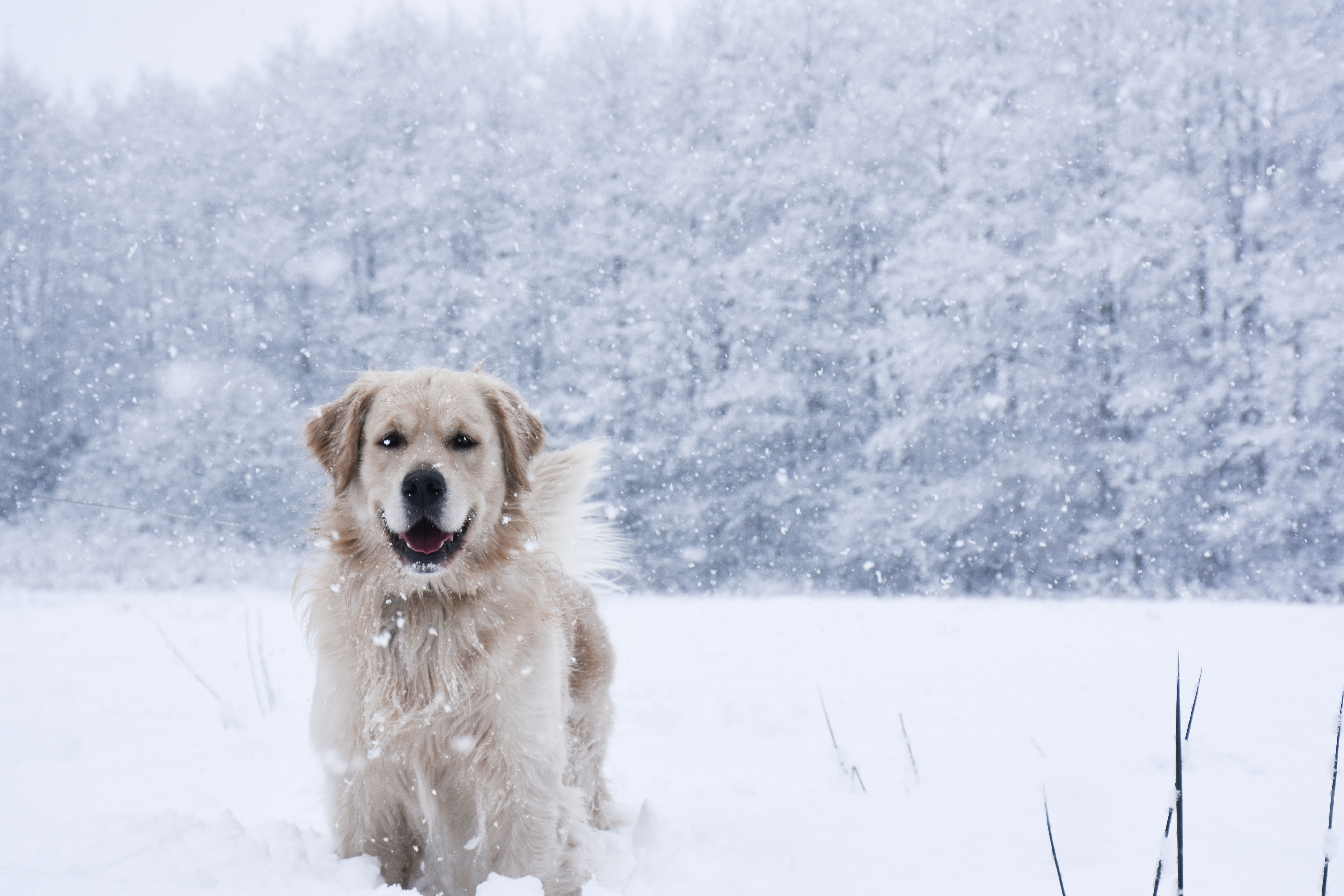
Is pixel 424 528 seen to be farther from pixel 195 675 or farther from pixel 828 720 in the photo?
pixel 195 675

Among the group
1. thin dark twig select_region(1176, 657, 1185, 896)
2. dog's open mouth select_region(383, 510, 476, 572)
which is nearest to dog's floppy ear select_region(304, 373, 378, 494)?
dog's open mouth select_region(383, 510, 476, 572)

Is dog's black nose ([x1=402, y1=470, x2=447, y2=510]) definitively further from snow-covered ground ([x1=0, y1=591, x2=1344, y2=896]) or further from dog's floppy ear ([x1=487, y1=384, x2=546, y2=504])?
snow-covered ground ([x1=0, y1=591, x2=1344, y2=896])

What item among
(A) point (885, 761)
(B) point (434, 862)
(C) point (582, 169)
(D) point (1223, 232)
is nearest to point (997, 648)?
(A) point (885, 761)

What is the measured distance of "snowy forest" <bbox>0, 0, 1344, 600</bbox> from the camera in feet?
35.4

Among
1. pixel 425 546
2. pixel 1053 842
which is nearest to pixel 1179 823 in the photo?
pixel 1053 842

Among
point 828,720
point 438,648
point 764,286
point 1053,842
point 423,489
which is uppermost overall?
point 764,286

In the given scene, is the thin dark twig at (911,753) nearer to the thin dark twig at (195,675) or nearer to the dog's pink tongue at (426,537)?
the dog's pink tongue at (426,537)

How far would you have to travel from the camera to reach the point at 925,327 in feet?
38.0

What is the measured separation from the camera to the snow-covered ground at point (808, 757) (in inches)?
85.9

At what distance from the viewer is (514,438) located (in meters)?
2.80

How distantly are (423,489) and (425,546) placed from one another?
0.58 feet

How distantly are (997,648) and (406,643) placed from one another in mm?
4832

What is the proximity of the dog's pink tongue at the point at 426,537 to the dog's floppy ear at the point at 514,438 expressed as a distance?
1.15ft

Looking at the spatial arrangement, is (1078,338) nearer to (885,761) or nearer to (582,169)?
(582,169)
